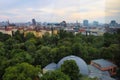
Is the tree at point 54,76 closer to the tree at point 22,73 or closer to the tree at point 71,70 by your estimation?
the tree at point 22,73

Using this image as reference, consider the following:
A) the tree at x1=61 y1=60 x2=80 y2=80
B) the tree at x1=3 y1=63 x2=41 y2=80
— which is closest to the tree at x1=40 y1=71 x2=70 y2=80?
the tree at x1=3 y1=63 x2=41 y2=80

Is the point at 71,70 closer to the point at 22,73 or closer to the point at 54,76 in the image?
the point at 54,76

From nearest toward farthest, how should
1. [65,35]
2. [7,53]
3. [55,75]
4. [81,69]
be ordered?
[55,75]
[81,69]
[7,53]
[65,35]

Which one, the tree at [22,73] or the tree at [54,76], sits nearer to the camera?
the tree at [54,76]

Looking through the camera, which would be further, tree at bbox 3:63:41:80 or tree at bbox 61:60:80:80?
tree at bbox 61:60:80:80

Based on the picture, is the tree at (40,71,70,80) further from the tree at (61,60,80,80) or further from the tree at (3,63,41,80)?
the tree at (61,60,80,80)

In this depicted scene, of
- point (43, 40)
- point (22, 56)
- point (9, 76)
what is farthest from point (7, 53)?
point (9, 76)

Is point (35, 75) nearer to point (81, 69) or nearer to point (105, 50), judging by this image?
point (81, 69)

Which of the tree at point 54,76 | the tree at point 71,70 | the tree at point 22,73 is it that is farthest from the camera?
the tree at point 71,70

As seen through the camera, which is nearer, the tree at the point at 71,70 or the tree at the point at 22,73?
the tree at the point at 22,73

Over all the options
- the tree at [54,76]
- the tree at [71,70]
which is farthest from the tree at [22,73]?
the tree at [71,70]

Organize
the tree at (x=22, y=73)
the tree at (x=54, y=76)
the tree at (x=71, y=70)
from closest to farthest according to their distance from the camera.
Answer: the tree at (x=54, y=76), the tree at (x=22, y=73), the tree at (x=71, y=70)
